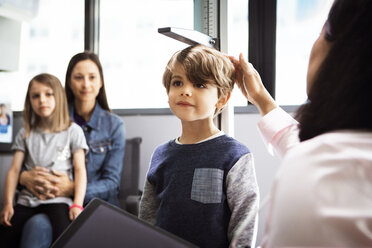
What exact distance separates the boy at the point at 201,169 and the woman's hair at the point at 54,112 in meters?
1.08

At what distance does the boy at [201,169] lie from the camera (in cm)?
95

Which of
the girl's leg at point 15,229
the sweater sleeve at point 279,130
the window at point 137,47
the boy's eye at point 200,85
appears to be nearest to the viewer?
the sweater sleeve at point 279,130

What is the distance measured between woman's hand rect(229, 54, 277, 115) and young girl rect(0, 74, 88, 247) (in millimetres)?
1130

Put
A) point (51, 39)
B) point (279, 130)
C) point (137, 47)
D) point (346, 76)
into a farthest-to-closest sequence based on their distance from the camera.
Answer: point (51, 39), point (137, 47), point (279, 130), point (346, 76)

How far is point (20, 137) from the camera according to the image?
2049 mm

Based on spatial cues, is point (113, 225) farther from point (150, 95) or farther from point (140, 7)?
point (140, 7)

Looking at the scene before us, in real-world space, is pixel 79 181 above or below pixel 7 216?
above

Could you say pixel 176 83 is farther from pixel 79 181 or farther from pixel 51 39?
pixel 51 39

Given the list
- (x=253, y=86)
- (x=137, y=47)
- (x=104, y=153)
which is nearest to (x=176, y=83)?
(x=253, y=86)

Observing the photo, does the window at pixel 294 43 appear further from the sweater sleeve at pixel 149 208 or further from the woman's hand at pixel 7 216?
the woman's hand at pixel 7 216

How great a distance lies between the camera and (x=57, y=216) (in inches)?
69.9

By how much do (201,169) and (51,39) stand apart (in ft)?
8.36

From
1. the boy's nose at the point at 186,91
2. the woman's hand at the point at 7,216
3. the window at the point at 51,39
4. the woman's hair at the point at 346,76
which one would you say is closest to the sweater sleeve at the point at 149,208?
the boy's nose at the point at 186,91

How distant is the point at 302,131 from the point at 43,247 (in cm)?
153
